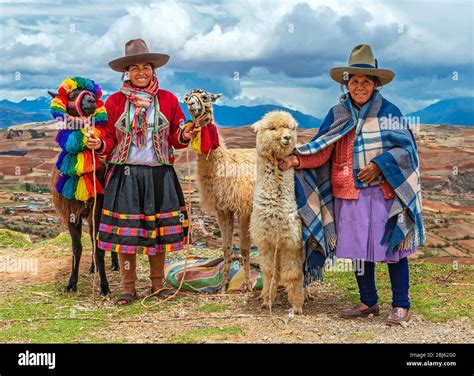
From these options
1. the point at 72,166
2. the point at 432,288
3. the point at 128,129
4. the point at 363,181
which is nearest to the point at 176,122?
the point at 128,129

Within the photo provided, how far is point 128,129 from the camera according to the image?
5.27m

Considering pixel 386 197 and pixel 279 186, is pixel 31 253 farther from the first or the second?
pixel 386 197

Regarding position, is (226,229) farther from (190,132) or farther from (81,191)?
(81,191)

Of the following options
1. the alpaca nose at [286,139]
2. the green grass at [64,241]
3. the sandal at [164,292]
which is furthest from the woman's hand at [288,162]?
the green grass at [64,241]

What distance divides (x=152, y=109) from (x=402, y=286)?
2.61 m

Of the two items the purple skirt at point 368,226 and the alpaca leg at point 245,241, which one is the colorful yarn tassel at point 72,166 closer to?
the alpaca leg at point 245,241

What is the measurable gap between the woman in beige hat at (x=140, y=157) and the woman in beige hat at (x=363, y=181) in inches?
46.3

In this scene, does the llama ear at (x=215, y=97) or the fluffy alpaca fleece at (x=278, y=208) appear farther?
the llama ear at (x=215, y=97)

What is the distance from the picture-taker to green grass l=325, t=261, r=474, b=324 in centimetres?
526

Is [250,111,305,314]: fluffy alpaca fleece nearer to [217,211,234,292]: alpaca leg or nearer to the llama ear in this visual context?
the llama ear

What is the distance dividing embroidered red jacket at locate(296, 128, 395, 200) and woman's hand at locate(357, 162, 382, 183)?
9cm

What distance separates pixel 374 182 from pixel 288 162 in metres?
0.69

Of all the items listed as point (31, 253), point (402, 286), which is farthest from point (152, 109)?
point (31, 253)

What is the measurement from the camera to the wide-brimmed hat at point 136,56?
523 cm
